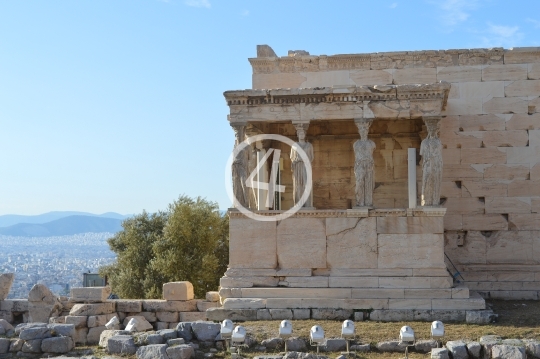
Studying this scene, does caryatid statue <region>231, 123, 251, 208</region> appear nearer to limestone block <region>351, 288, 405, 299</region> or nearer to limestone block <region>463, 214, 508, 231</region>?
limestone block <region>351, 288, 405, 299</region>

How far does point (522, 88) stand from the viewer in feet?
58.0

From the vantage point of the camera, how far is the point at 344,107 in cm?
1549

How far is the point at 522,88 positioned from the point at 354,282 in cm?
640

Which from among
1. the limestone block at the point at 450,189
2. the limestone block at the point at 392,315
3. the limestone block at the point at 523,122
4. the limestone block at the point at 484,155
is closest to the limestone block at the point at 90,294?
the limestone block at the point at 392,315

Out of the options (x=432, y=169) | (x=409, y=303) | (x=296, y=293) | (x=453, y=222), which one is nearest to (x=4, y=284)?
(x=296, y=293)

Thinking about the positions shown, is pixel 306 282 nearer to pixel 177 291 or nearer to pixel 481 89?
pixel 177 291

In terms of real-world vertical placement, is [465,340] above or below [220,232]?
below

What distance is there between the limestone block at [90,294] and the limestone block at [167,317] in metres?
1.23

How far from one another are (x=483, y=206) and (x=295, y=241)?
4.95 metres

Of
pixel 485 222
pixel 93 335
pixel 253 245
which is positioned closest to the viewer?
pixel 253 245

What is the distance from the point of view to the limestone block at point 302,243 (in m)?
15.2

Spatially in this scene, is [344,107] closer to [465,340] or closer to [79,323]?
[465,340]

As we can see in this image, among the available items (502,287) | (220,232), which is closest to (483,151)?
(502,287)

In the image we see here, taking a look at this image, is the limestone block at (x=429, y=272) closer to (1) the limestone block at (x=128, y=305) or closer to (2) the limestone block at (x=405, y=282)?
(2) the limestone block at (x=405, y=282)
